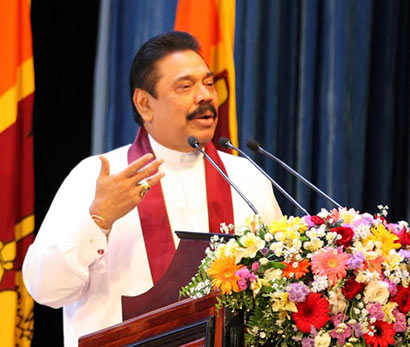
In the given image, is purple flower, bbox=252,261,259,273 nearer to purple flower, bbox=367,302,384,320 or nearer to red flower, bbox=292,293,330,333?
red flower, bbox=292,293,330,333

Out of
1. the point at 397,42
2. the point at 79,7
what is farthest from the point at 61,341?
the point at 397,42

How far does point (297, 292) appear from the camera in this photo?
1612 mm

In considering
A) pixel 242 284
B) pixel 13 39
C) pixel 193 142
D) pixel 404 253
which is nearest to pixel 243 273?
pixel 242 284

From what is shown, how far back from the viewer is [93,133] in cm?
354

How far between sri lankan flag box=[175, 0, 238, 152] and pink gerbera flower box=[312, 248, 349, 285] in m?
1.96

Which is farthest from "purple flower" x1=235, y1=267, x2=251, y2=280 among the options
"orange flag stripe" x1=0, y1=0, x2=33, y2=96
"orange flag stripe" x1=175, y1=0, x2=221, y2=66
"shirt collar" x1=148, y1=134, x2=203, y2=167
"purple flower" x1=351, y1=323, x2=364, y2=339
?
"orange flag stripe" x1=175, y1=0, x2=221, y2=66

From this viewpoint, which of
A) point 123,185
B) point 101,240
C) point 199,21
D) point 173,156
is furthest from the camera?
point 199,21

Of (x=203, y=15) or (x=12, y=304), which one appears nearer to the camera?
(x=12, y=304)

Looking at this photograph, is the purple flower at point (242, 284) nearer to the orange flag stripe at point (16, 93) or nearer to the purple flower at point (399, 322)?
the purple flower at point (399, 322)

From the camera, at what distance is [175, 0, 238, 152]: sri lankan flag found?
362 cm

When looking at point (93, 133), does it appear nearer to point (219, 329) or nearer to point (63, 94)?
point (63, 94)

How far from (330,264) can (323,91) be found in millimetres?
2436

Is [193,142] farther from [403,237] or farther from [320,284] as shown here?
[320,284]

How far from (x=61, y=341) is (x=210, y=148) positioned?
1108 millimetres
